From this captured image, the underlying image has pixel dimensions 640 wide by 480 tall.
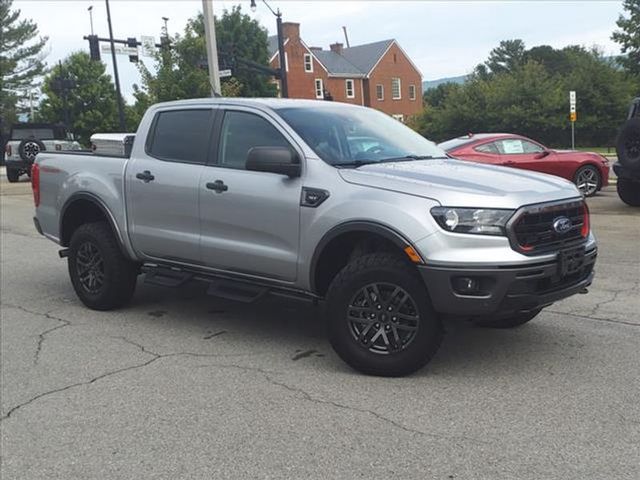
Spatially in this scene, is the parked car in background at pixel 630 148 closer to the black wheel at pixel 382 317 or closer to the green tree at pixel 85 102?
the black wheel at pixel 382 317

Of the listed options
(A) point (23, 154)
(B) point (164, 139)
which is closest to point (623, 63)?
(A) point (23, 154)

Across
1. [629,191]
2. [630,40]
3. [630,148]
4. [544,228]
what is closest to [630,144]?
[630,148]

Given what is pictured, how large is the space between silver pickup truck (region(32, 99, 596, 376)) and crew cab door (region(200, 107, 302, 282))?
0.01 meters

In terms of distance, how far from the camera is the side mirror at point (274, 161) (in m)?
4.68

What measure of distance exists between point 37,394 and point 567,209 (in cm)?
363

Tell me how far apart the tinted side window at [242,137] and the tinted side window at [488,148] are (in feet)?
29.9

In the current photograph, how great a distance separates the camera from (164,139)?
19.4 ft

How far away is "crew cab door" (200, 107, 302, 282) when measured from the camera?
4.87 metres

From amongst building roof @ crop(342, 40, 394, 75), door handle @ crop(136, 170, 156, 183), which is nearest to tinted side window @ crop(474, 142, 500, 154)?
door handle @ crop(136, 170, 156, 183)

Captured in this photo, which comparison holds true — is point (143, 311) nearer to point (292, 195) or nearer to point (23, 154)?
point (292, 195)

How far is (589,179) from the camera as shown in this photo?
14133 millimetres

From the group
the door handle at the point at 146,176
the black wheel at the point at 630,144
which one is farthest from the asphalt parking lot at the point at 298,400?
the black wheel at the point at 630,144

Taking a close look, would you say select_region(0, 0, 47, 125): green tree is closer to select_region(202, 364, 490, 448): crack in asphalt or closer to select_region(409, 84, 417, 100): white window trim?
select_region(409, 84, 417, 100): white window trim

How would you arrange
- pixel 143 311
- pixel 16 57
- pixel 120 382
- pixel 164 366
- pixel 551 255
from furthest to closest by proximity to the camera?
pixel 16 57, pixel 143 311, pixel 164 366, pixel 120 382, pixel 551 255
